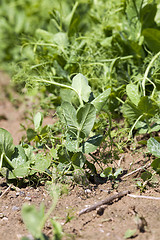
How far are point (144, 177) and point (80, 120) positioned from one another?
0.35 m

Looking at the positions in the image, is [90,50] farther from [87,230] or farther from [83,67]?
[87,230]

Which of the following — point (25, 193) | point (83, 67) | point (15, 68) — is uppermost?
point (15, 68)

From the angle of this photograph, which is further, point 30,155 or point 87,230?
point 30,155

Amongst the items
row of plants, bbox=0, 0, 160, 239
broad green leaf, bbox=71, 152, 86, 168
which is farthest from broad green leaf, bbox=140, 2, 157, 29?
broad green leaf, bbox=71, 152, 86, 168

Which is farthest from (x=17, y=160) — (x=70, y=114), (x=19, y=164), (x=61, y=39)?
(x=61, y=39)

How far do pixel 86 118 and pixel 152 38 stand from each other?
0.79m

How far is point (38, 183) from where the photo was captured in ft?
4.56

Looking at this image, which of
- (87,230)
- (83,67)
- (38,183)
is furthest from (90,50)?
(87,230)

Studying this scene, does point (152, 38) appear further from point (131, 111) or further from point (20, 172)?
point (20, 172)

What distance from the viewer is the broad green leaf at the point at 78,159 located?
1.28 meters

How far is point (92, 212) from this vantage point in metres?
1.16

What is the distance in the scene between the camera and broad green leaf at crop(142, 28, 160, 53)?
5.71ft

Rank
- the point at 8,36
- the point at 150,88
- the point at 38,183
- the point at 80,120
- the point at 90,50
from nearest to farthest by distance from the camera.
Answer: the point at 80,120, the point at 38,183, the point at 150,88, the point at 90,50, the point at 8,36

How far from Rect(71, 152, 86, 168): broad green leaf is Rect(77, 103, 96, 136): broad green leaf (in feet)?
0.31
